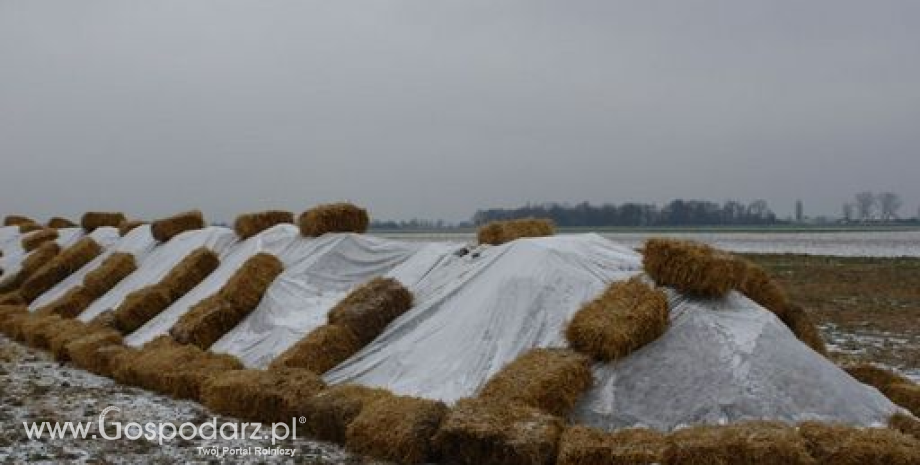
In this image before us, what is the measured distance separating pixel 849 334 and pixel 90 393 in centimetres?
1285

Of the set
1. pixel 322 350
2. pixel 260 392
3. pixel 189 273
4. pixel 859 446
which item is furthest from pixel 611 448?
pixel 189 273

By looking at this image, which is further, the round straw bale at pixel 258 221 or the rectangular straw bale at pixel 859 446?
the round straw bale at pixel 258 221

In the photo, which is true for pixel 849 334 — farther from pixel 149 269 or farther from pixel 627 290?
pixel 149 269

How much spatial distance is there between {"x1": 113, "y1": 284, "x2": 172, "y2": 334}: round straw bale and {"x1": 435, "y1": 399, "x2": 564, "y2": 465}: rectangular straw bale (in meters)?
8.71

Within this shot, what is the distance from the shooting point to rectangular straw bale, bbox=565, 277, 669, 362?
291 inches

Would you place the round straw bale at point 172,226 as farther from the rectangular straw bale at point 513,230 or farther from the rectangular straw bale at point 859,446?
the rectangular straw bale at point 859,446

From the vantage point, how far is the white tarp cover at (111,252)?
59.9 ft

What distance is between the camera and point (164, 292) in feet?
45.8

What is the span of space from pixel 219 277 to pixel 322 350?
5147mm

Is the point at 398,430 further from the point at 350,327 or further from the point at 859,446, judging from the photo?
the point at 859,446

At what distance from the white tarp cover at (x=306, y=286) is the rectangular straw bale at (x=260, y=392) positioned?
1483 millimetres

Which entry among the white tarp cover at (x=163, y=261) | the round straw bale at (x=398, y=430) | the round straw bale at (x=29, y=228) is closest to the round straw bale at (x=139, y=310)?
the white tarp cover at (x=163, y=261)

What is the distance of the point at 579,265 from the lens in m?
8.91

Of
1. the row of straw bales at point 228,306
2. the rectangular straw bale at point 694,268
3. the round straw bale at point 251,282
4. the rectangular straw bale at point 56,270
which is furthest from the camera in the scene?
the rectangular straw bale at point 56,270
